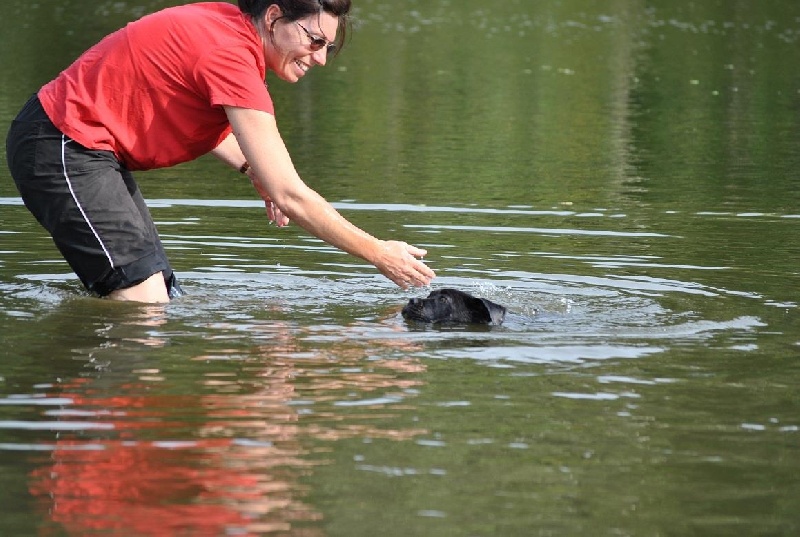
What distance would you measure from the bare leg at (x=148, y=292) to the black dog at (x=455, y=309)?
1316 millimetres

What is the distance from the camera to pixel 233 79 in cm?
684

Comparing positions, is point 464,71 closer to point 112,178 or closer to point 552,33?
point 552,33

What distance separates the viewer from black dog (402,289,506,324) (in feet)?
23.9

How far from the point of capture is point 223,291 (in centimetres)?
833

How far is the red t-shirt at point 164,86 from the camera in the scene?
22.5 ft

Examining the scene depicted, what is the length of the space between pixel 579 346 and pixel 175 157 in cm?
218

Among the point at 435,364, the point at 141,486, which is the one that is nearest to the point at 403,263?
the point at 435,364

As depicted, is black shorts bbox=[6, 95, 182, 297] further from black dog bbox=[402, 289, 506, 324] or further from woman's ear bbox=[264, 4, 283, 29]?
black dog bbox=[402, 289, 506, 324]

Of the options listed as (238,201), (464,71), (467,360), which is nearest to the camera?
(467,360)

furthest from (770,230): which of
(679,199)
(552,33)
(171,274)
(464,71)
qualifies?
(552,33)

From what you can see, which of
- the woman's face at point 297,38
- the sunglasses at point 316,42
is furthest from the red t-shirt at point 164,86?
the sunglasses at point 316,42

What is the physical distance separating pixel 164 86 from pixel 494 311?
1.90 metres

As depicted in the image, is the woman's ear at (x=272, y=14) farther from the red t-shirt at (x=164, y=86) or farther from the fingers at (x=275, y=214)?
the fingers at (x=275, y=214)

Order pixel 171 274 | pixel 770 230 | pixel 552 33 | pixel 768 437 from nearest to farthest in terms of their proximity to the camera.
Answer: pixel 768 437 → pixel 171 274 → pixel 770 230 → pixel 552 33
